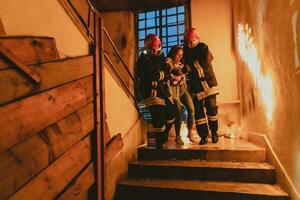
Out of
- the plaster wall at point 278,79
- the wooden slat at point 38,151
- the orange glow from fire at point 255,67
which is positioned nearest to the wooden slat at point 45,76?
the wooden slat at point 38,151

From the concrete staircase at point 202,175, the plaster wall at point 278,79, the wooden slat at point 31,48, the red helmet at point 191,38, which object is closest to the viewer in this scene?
the wooden slat at point 31,48

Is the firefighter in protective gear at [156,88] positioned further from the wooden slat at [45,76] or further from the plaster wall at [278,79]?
the plaster wall at [278,79]

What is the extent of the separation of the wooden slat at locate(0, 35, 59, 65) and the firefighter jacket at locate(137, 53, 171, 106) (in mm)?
1753

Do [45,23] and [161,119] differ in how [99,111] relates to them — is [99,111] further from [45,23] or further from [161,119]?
[161,119]

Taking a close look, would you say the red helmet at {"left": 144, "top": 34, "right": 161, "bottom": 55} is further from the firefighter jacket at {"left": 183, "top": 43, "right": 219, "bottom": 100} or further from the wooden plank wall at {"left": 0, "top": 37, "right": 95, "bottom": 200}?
the wooden plank wall at {"left": 0, "top": 37, "right": 95, "bottom": 200}

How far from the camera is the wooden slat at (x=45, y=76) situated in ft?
5.04

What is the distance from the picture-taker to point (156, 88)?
370 cm

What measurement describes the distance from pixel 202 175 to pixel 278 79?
4.75ft

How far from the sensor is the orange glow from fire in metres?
2.97

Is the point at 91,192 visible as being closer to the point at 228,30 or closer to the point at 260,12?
the point at 260,12

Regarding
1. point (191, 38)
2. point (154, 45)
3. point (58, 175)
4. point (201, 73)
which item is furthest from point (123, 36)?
point (58, 175)

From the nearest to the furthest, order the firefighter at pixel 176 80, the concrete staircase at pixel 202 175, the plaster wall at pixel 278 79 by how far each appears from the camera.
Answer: the plaster wall at pixel 278 79, the concrete staircase at pixel 202 175, the firefighter at pixel 176 80

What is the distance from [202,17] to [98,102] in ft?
11.7

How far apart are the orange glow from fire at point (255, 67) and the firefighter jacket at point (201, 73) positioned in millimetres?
599
